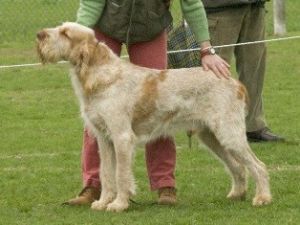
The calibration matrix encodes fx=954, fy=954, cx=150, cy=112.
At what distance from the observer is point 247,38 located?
10.1 metres

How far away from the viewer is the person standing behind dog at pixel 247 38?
9859 millimetres

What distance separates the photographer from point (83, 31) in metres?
6.91

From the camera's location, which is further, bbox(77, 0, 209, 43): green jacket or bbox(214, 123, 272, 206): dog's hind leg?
bbox(77, 0, 209, 43): green jacket

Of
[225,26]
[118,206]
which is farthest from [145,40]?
[225,26]

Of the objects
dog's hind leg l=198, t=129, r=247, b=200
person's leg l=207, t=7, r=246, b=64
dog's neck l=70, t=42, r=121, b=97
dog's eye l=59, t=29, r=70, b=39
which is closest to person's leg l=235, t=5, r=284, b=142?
person's leg l=207, t=7, r=246, b=64

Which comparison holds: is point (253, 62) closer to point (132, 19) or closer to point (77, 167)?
point (77, 167)

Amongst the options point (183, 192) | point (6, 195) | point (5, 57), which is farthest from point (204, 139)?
point (5, 57)

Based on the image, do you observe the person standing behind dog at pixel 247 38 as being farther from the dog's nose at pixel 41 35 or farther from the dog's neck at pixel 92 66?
the dog's nose at pixel 41 35

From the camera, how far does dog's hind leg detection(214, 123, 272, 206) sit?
7117 mm

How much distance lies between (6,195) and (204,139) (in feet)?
5.55

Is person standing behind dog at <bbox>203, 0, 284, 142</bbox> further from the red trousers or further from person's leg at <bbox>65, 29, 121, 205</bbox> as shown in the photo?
person's leg at <bbox>65, 29, 121, 205</bbox>

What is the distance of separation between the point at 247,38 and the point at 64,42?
3583 millimetres

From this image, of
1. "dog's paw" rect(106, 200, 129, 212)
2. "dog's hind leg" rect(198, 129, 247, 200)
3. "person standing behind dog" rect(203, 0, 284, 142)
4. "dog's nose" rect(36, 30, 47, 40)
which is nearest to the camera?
"dog's nose" rect(36, 30, 47, 40)

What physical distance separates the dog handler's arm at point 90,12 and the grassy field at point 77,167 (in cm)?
142
